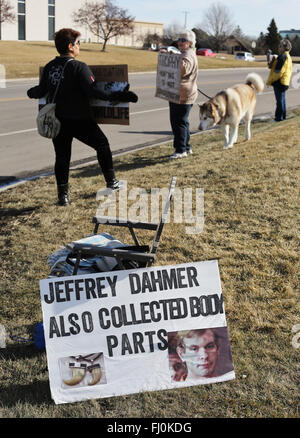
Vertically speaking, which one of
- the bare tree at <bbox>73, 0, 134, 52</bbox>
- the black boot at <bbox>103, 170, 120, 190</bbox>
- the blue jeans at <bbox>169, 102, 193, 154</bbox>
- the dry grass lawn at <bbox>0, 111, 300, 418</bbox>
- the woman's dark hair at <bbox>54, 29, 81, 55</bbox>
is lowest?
the dry grass lawn at <bbox>0, 111, 300, 418</bbox>

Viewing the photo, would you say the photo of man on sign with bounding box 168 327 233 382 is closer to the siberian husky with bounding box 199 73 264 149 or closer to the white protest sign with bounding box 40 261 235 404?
the white protest sign with bounding box 40 261 235 404

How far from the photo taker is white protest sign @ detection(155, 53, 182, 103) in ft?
26.6

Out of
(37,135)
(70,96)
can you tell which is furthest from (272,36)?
(70,96)

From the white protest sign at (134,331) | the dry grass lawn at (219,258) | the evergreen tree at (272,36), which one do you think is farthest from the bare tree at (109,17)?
the white protest sign at (134,331)

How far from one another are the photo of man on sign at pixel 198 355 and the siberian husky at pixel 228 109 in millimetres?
5673

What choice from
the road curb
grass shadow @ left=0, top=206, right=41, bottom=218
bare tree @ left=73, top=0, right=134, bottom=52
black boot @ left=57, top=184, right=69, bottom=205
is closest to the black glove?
black boot @ left=57, top=184, right=69, bottom=205

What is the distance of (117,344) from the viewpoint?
315 cm

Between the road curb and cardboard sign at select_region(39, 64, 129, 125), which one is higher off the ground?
cardboard sign at select_region(39, 64, 129, 125)

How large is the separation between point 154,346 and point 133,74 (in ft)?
98.2

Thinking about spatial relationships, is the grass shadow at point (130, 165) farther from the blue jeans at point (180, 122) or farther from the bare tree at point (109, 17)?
the bare tree at point (109, 17)

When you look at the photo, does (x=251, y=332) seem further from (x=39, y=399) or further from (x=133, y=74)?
(x=133, y=74)

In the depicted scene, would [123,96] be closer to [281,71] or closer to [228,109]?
Result: [228,109]

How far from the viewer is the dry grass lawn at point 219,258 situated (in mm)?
3109

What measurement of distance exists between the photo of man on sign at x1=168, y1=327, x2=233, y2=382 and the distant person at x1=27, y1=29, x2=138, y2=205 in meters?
3.14
